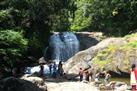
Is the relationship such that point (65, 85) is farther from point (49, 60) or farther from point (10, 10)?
point (49, 60)

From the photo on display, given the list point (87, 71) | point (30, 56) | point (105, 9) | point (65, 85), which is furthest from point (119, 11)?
point (65, 85)

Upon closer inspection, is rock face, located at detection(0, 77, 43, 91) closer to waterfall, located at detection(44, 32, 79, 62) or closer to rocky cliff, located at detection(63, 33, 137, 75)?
rocky cliff, located at detection(63, 33, 137, 75)

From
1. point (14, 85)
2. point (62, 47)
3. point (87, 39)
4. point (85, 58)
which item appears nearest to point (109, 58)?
point (85, 58)

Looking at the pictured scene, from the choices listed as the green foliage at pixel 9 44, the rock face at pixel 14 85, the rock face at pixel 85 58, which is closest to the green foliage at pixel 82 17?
the rock face at pixel 85 58

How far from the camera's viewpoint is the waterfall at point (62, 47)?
4994cm

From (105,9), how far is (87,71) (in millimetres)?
23277

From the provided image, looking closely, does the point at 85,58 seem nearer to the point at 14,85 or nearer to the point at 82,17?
the point at 14,85

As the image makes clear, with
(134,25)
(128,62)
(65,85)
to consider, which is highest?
(134,25)

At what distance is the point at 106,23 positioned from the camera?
56594mm

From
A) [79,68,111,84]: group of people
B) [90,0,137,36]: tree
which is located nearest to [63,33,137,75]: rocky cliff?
[79,68,111,84]: group of people

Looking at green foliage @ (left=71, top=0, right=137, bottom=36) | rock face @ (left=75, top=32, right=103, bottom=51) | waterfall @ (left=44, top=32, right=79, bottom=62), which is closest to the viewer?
waterfall @ (left=44, top=32, right=79, bottom=62)

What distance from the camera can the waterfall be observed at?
49938mm

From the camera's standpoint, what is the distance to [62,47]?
50.8 metres

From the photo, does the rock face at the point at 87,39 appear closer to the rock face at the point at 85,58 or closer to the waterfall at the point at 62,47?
the waterfall at the point at 62,47
